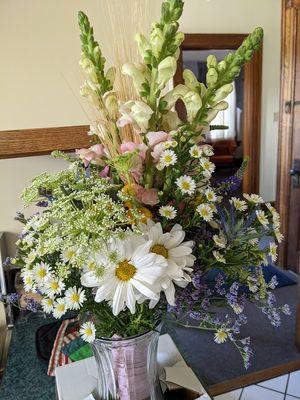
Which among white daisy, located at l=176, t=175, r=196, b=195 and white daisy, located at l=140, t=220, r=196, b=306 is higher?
white daisy, located at l=176, t=175, r=196, b=195

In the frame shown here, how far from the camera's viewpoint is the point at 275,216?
22.6 inches

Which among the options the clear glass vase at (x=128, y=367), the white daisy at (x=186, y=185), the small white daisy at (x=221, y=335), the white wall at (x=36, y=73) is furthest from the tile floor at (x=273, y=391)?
the white wall at (x=36, y=73)

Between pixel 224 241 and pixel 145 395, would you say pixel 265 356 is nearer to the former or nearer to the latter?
pixel 145 395

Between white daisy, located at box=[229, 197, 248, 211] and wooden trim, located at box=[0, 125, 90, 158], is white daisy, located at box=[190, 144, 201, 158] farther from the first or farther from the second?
wooden trim, located at box=[0, 125, 90, 158]

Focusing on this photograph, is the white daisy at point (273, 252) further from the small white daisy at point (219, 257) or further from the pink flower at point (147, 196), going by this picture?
the pink flower at point (147, 196)

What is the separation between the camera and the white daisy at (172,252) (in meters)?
0.50

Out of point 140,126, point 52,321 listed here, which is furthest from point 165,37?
point 52,321

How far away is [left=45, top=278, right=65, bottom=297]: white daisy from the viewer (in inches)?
19.4

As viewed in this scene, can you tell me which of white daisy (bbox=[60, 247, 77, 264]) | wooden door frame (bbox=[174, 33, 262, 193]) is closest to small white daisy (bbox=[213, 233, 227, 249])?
white daisy (bbox=[60, 247, 77, 264])

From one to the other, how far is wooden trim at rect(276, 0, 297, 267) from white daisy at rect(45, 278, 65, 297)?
7.83 ft

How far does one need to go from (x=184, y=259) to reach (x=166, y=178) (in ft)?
0.41

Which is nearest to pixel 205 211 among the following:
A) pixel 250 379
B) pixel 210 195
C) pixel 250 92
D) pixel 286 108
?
pixel 210 195

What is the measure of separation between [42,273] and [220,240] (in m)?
0.27

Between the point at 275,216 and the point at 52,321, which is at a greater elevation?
the point at 275,216
